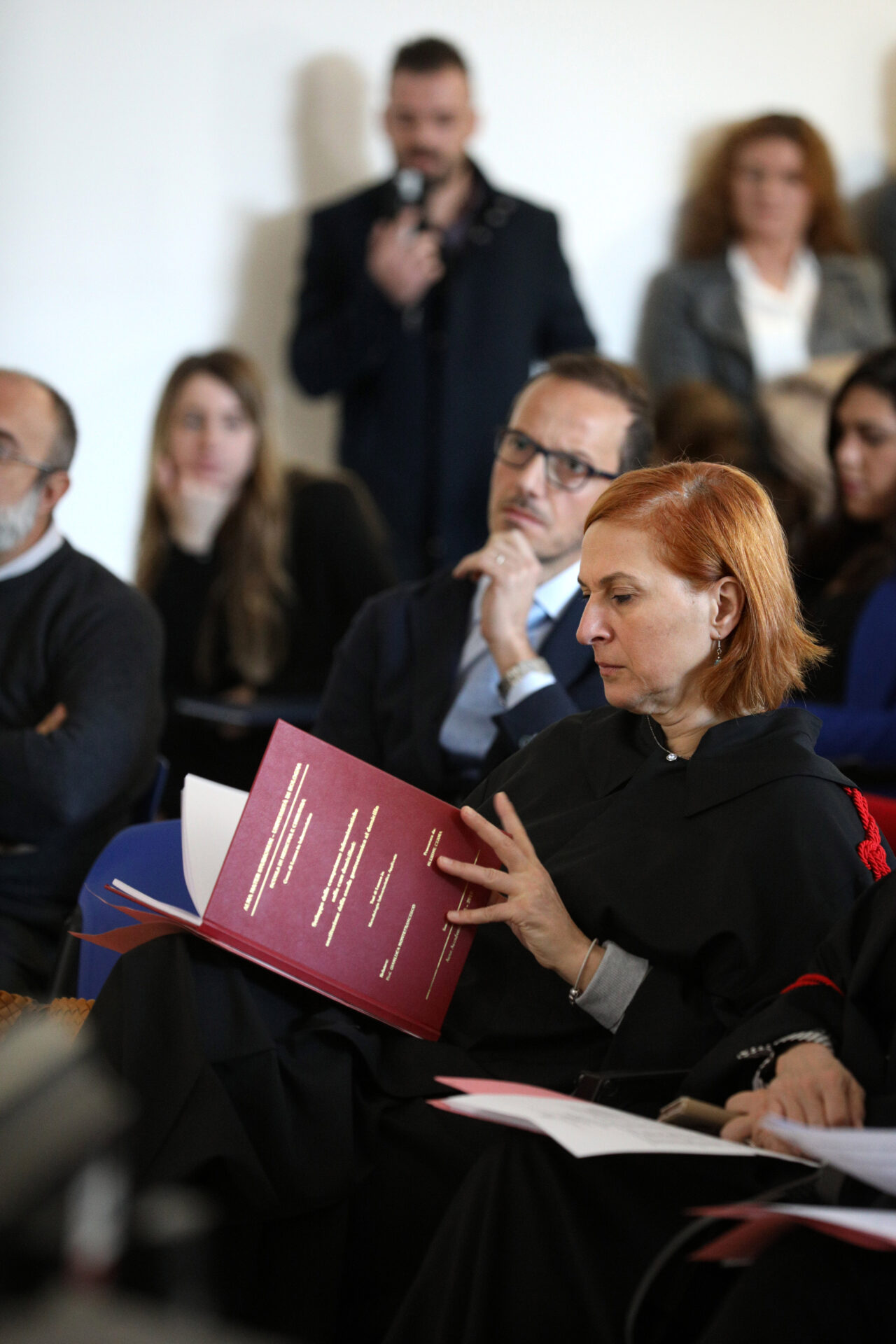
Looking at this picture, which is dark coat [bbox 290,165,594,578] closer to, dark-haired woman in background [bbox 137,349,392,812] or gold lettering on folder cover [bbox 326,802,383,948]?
dark-haired woman in background [bbox 137,349,392,812]

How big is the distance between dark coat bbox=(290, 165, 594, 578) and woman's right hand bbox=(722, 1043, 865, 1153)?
3.45m

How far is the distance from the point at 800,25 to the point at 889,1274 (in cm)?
584

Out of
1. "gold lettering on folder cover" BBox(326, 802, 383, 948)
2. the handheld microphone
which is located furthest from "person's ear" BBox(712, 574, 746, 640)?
the handheld microphone

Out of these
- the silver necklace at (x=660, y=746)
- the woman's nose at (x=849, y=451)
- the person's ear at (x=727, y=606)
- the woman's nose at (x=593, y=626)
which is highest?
the woman's nose at (x=849, y=451)

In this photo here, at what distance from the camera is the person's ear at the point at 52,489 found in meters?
2.80

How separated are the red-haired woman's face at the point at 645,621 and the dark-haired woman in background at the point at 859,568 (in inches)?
53.4

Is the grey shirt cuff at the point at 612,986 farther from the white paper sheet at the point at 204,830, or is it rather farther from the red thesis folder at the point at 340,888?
the white paper sheet at the point at 204,830

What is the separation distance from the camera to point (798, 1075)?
57.5 inches

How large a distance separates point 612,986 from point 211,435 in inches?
113

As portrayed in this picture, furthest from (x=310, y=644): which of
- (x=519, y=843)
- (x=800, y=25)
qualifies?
(x=800, y=25)

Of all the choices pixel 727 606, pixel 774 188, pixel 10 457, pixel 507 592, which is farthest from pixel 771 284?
pixel 727 606

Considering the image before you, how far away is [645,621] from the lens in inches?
69.3

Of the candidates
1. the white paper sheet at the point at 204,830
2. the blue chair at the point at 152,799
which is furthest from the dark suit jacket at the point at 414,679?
the white paper sheet at the point at 204,830

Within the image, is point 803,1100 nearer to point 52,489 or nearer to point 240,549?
point 52,489
